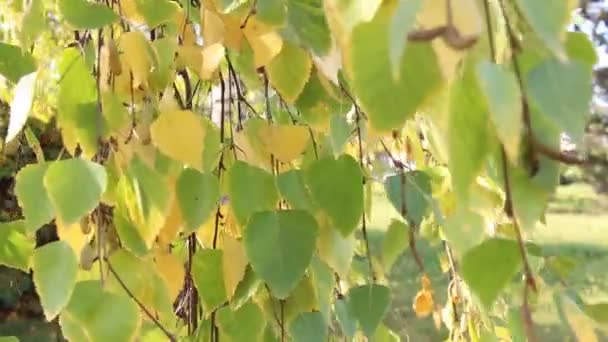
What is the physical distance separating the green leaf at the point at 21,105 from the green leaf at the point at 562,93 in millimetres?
355

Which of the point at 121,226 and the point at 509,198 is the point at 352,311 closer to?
the point at 121,226

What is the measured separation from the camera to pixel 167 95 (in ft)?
2.32

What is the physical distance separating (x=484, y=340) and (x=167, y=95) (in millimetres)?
560

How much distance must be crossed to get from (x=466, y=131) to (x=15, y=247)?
20.1 inches

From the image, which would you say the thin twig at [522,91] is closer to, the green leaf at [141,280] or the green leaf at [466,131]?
the green leaf at [466,131]

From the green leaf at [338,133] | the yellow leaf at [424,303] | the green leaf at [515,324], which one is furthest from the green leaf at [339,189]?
the yellow leaf at [424,303]

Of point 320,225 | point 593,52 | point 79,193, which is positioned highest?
point 593,52

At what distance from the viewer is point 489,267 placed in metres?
0.43

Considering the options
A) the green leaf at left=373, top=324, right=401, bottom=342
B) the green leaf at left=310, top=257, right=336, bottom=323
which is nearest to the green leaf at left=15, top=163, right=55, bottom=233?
the green leaf at left=310, top=257, right=336, bottom=323

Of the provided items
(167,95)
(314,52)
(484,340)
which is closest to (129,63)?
(167,95)

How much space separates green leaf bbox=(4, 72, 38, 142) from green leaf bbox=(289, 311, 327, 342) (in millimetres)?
290

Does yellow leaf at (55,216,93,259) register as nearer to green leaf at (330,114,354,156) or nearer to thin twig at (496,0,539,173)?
green leaf at (330,114,354,156)

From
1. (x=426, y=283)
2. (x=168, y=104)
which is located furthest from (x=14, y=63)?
(x=426, y=283)

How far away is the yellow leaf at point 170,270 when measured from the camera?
733 mm
